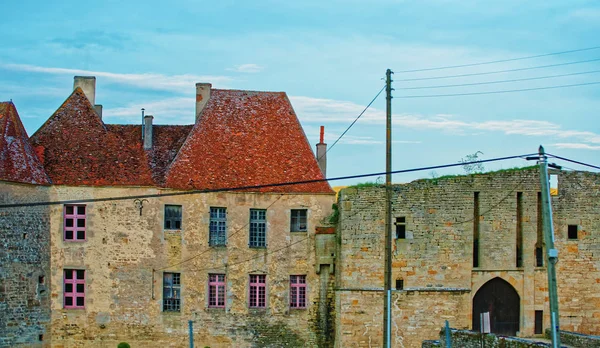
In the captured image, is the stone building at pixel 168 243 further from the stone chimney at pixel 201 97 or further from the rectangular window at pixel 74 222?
the stone chimney at pixel 201 97

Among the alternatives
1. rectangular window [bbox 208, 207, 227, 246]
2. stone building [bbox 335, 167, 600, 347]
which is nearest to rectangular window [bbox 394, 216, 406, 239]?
stone building [bbox 335, 167, 600, 347]

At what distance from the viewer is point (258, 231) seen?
3925 centimetres

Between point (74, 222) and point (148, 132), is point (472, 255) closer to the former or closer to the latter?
point (148, 132)

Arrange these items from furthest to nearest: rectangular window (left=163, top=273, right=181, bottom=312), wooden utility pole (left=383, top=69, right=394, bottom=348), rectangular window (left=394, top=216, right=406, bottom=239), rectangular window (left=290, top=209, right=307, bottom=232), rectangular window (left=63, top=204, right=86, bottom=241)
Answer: rectangular window (left=290, top=209, right=307, bottom=232) < rectangular window (left=163, top=273, right=181, bottom=312) < rectangular window (left=63, top=204, right=86, bottom=241) < rectangular window (left=394, top=216, right=406, bottom=239) < wooden utility pole (left=383, top=69, right=394, bottom=348)

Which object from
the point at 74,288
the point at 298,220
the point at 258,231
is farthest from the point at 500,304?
the point at 74,288

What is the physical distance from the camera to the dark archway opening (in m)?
37.3

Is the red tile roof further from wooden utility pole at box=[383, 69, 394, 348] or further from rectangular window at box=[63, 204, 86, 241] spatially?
wooden utility pole at box=[383, 69, 394, 348]

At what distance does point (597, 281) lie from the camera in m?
37.5

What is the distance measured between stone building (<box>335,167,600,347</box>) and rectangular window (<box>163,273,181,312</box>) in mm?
6357

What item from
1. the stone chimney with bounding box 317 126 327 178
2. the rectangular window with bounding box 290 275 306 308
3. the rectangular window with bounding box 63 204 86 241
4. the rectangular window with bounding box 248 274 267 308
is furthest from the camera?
the stone chimney with bounding box 317 126 327 178

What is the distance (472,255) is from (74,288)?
15.3 meters

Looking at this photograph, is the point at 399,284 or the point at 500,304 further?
the point at 500,304

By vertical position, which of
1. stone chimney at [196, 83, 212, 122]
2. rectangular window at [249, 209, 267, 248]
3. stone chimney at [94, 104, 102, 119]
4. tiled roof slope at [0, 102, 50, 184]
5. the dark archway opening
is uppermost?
stone chimney at [196, 83, 212, 122]

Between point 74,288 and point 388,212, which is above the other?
point 388,212
